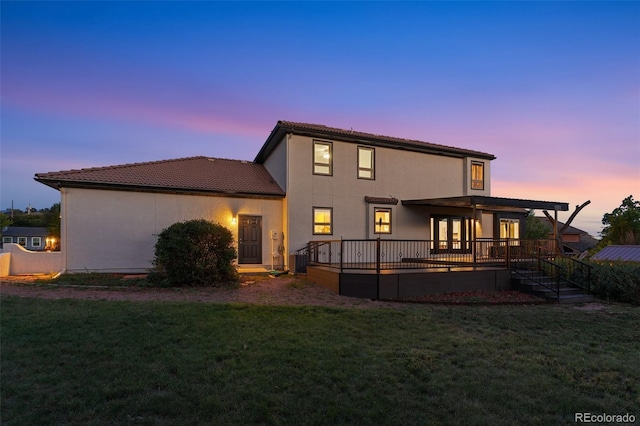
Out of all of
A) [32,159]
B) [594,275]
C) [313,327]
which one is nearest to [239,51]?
[313,327]

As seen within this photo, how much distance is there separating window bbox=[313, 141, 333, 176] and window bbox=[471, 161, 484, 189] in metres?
8.75

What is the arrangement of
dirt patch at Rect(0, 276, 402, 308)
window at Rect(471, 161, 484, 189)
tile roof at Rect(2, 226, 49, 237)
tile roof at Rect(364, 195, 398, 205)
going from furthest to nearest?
1. tile roof at Rect(2, 226, 49, 237)
2. window at Rect(471, 161, 484, 189)
3. tile roof at Rect(364, 195, 398, 205)
4. dirt patch at Rect(0, 276, 402, 308)

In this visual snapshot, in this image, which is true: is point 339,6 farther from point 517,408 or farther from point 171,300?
point 517,408

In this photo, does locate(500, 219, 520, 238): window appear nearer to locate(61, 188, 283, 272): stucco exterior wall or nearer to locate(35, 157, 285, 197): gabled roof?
locate(35, 157, 285, 197): gabled roof

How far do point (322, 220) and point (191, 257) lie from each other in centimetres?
609

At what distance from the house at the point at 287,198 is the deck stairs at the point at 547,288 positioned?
6.79 feet

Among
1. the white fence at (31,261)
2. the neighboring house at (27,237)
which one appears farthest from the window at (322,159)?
the neighboring house at (27,237)

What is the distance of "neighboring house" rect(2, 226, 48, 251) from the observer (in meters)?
54.6

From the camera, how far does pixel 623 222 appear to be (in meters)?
27.8

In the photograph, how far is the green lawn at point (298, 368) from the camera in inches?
124

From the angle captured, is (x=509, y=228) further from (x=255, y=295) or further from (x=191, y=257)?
(x=191, y=257)

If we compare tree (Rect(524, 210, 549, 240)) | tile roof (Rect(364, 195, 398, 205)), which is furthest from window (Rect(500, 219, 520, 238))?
tree (Rect(524, 210, 549, 240))

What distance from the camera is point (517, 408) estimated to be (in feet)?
10.9

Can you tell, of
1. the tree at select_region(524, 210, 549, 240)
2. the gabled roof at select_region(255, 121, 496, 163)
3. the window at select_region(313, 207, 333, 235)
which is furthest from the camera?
the tree at select_region(524, 210, 549, 240)
